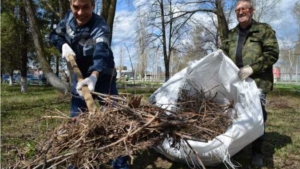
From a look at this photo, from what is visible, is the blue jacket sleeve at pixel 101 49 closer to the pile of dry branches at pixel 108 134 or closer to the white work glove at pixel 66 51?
the white work glove at pixel 66 51

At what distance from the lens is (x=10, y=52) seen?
21.7 metres

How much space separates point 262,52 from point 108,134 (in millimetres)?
1987

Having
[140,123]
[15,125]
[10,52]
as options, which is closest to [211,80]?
[140,123]

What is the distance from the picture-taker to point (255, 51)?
3.10m

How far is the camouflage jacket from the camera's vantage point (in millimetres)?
→ 3016

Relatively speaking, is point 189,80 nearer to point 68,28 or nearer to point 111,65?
point 111,65

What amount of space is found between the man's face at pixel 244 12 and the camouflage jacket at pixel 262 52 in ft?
0.32

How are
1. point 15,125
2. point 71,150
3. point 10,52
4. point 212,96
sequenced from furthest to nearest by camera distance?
point 10,52, point 15,125, point 212,96, point 71,150

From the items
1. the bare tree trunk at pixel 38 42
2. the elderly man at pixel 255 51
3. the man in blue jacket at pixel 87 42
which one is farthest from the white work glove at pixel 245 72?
the bare tree trunk at pixel 38 42

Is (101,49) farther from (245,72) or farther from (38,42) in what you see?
(38,42)

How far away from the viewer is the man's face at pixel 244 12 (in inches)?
120

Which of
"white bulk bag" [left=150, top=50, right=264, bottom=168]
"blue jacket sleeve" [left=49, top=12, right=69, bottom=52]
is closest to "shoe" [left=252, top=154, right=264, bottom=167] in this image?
"white bulk bag" [left=150, top=50, right=264, bottom=168]

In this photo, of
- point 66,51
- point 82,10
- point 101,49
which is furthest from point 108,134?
point 82,10

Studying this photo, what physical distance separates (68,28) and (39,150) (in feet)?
4.01
